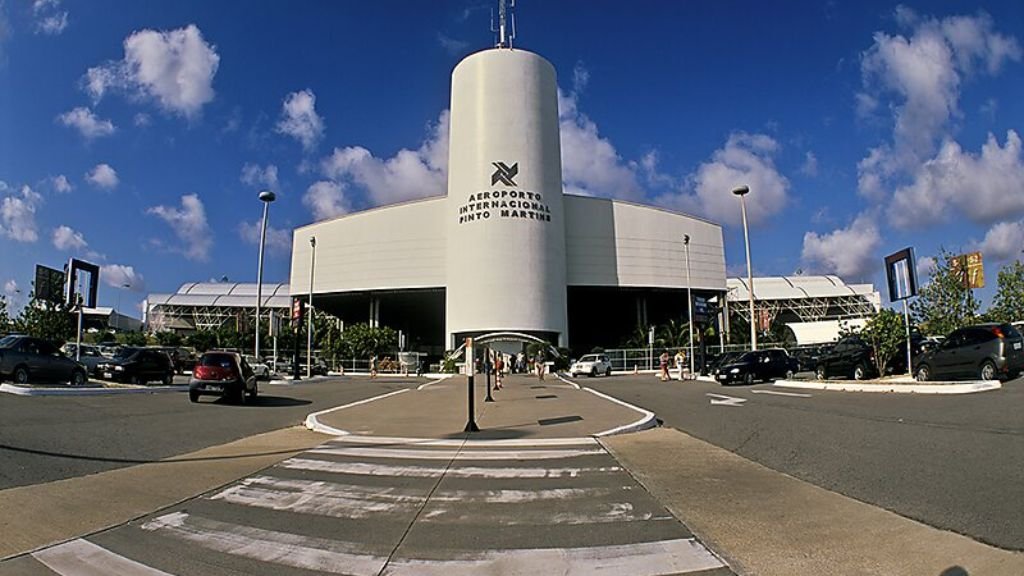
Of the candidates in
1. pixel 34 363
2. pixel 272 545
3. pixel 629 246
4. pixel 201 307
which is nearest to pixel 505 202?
pixel 629 246

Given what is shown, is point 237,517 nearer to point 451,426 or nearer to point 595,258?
point 451,426

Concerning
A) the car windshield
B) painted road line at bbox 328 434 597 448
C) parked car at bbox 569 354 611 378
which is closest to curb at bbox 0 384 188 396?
the car windshield

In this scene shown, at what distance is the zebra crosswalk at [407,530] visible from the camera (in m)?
4.88

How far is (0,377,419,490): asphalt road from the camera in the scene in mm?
8875

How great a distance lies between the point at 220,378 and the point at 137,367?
32.6ft

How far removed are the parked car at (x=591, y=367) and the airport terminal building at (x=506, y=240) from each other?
15051mm

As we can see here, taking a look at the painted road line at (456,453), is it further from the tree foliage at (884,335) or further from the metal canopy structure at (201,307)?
the metal canopy structure at (201,307)

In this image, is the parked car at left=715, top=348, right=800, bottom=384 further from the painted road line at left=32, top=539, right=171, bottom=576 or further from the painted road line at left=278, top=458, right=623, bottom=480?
the painted road line at left=32, top=539, right=171, bottom=576

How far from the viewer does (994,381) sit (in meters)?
17.8

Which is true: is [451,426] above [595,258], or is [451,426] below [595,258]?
below

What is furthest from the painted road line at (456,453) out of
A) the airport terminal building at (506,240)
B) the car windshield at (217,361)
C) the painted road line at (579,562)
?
the airport terminal building at (506,240)

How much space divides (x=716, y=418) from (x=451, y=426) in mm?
6198

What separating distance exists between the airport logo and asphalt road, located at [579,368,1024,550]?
4971 centimetres

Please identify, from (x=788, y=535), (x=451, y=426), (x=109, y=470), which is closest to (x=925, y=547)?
(x=788, y=535)
